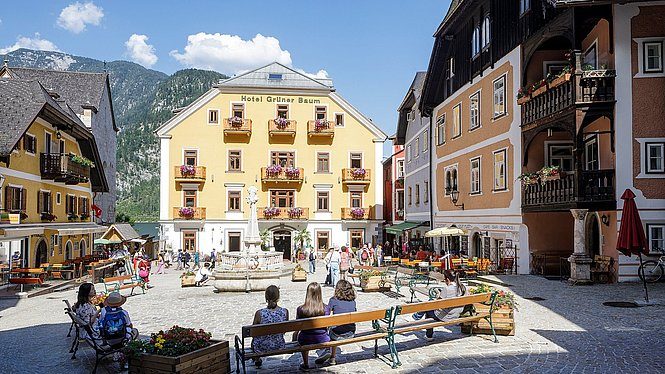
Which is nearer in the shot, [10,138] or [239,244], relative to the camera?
[10,138]

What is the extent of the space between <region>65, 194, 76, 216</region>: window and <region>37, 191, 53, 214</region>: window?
9.28 feet

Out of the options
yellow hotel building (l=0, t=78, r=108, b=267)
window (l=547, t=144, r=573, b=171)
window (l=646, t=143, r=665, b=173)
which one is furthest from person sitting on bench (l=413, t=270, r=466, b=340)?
yellow hotel building (l=0, t=78, r=108, b=267)

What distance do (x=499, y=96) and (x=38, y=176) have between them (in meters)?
22.0

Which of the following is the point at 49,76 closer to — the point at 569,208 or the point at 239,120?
the point at 239,120

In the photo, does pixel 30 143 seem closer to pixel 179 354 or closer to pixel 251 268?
pixel 251 268

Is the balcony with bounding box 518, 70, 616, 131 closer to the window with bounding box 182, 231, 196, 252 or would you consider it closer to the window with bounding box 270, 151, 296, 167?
the window with bounding box 270, 151, 296, 167

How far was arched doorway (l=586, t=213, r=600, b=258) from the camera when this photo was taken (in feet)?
66.6

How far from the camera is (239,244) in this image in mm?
43250

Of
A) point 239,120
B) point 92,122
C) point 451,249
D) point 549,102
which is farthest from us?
point 92,122

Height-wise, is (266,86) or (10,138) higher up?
(266,86)

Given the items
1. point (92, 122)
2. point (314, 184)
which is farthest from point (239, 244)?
point (92, 122)

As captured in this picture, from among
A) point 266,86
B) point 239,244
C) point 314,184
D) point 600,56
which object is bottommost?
point 239,244

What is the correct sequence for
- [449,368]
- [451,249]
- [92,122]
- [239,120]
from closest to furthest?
[449,368] → [451,249] → [239,120] → [92,122]

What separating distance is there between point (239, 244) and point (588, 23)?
30.2 meters
